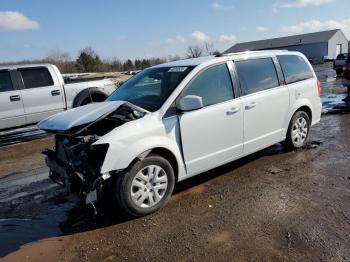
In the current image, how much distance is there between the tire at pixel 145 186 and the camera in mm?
4203

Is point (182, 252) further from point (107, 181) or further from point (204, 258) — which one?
point (107, 181)

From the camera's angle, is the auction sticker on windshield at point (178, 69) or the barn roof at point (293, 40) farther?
the barn roof at point (293, 40)

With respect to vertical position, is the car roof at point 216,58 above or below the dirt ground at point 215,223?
above

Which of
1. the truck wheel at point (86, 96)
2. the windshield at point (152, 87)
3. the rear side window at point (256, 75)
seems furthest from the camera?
the truck wheel at point (86, 96)

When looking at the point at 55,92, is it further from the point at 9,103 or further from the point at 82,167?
the point at 82,167

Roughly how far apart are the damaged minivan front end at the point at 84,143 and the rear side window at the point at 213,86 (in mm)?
853

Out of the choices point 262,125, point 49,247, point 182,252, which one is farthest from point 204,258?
point 262,125

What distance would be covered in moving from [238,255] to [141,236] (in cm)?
109

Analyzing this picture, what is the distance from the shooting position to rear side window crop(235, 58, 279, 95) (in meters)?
5.52

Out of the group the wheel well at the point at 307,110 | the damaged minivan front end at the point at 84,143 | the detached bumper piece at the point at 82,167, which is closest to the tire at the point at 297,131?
the wheel well at the point at 307,110

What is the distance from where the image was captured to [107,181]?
13.8 feet

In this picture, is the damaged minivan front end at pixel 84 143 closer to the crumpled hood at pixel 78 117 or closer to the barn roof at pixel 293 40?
the crumpled hood at pixel 78 117

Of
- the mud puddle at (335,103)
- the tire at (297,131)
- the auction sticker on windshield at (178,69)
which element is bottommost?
the mud puddle at (335,103)

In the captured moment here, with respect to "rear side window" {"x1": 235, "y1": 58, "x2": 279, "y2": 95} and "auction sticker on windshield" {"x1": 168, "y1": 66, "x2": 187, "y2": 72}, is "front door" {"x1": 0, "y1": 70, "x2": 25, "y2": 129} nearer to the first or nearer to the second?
"auction sticker on windshield" {"x1": 168, "y1": 66, "x2": 187, "y2": 72}
